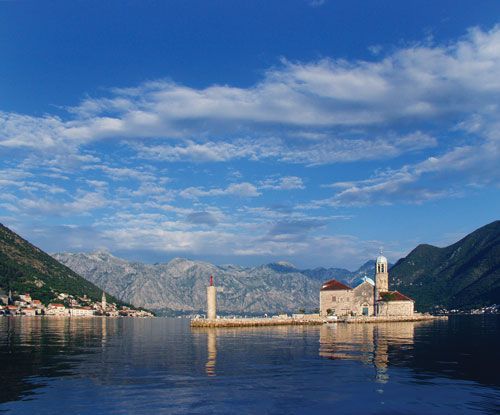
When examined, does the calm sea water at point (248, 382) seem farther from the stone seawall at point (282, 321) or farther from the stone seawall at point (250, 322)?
the stone seawall at point (282, 321)

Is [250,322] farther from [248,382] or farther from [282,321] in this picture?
[248,382]

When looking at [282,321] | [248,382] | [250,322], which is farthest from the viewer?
[282,321]

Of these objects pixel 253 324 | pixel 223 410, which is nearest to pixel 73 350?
pixel 223 410

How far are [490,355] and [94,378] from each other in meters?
48.2

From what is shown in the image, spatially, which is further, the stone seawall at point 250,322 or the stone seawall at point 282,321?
the stone seawall at point 282,321

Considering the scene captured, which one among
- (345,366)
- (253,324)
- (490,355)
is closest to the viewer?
(345,366)

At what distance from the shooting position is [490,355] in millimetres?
64438

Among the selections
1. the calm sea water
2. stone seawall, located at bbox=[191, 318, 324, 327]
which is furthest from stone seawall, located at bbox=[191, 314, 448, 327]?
the calm sea water

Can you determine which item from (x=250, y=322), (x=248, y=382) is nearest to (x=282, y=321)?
(x=250, y=322)

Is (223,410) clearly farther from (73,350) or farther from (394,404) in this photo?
(73,350)

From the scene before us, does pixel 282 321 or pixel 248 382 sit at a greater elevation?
pixel 248 382

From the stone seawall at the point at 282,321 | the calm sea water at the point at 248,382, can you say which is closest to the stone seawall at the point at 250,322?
the stone seawall at the point at 282,321

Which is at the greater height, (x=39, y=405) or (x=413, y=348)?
(x=39, y=405)

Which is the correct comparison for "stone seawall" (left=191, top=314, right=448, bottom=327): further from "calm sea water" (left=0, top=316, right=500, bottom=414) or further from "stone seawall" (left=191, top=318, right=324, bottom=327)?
"calm sea water" (left=0, top=316, right=500, bottom=414)
